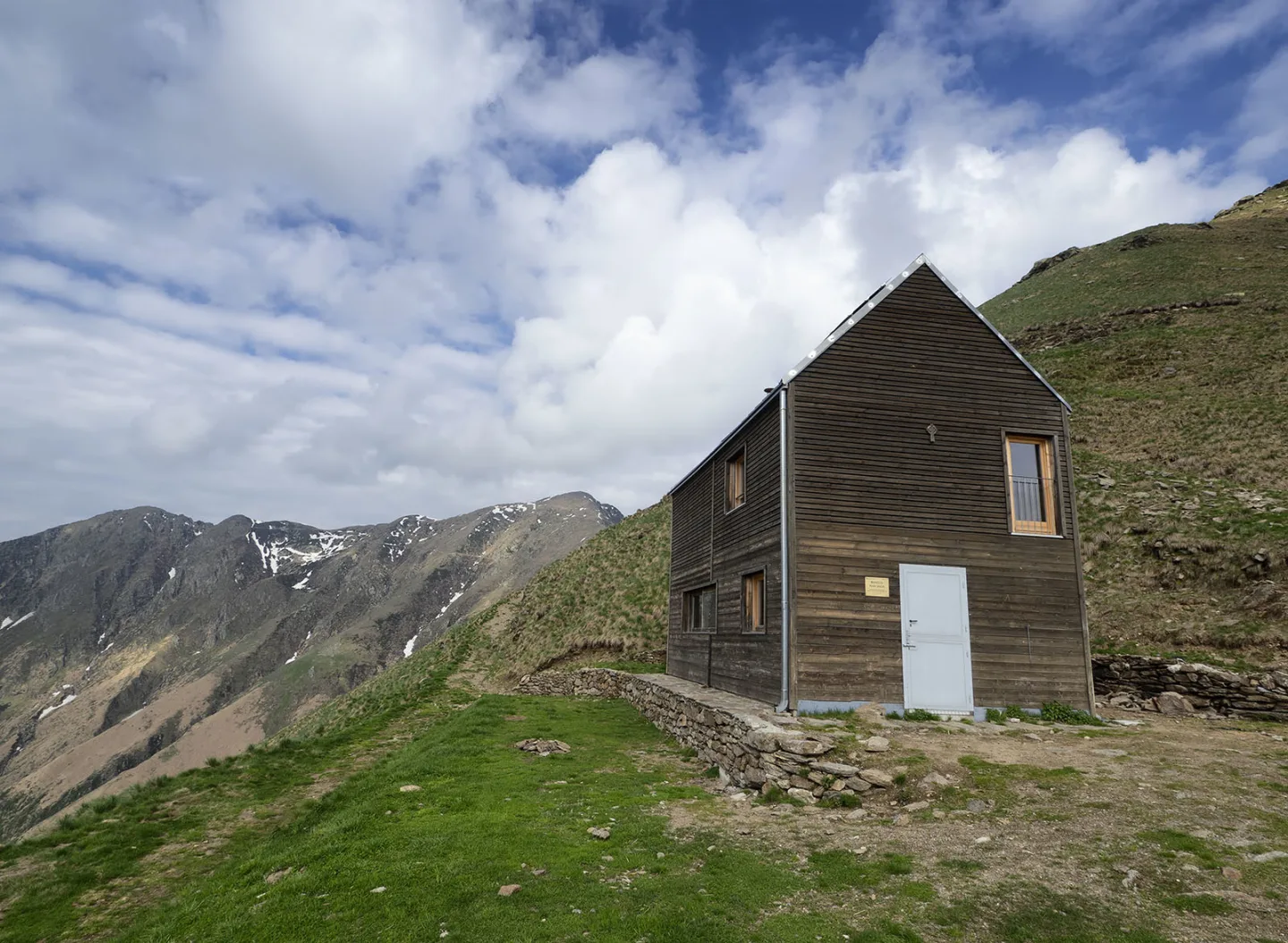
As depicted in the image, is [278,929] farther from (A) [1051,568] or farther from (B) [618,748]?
(A) [1051,568]

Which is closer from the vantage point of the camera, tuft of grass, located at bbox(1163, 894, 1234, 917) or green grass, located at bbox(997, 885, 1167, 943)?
green grass, located at bbox(997, 885, 1167, 943)

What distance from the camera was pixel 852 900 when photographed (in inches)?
275

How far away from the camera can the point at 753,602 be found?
17.7 meters

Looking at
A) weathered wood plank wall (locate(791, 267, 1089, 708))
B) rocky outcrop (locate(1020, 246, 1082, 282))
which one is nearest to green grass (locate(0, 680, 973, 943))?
weathered wood plank wall (locate(791, 267, 1089, 708))

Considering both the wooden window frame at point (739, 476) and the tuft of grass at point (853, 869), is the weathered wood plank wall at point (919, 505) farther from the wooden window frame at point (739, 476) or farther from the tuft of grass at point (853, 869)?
the tuft of grass at point (853, 869)

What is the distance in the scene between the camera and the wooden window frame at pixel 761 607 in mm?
16203

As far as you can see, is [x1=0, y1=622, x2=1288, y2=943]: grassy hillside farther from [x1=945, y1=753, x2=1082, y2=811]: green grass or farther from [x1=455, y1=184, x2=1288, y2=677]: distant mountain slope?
[x1=455, y1=184, x2=1288, y2=677]: distant mountain slope

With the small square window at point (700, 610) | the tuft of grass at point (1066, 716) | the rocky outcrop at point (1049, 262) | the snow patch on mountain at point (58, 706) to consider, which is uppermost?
the rocky outcrop at point (1049, 262)

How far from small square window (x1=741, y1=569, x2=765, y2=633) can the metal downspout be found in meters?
1.61

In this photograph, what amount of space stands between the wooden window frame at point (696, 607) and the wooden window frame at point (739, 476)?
2.58 m

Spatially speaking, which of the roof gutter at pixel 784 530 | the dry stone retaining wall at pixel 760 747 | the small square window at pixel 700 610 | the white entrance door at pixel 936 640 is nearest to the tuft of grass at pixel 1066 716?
the white entrance door at pixel 936 640

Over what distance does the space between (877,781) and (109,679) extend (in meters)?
236

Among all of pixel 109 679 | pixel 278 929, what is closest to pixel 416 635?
pixel 109 679

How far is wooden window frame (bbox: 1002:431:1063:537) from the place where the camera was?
653 inches
